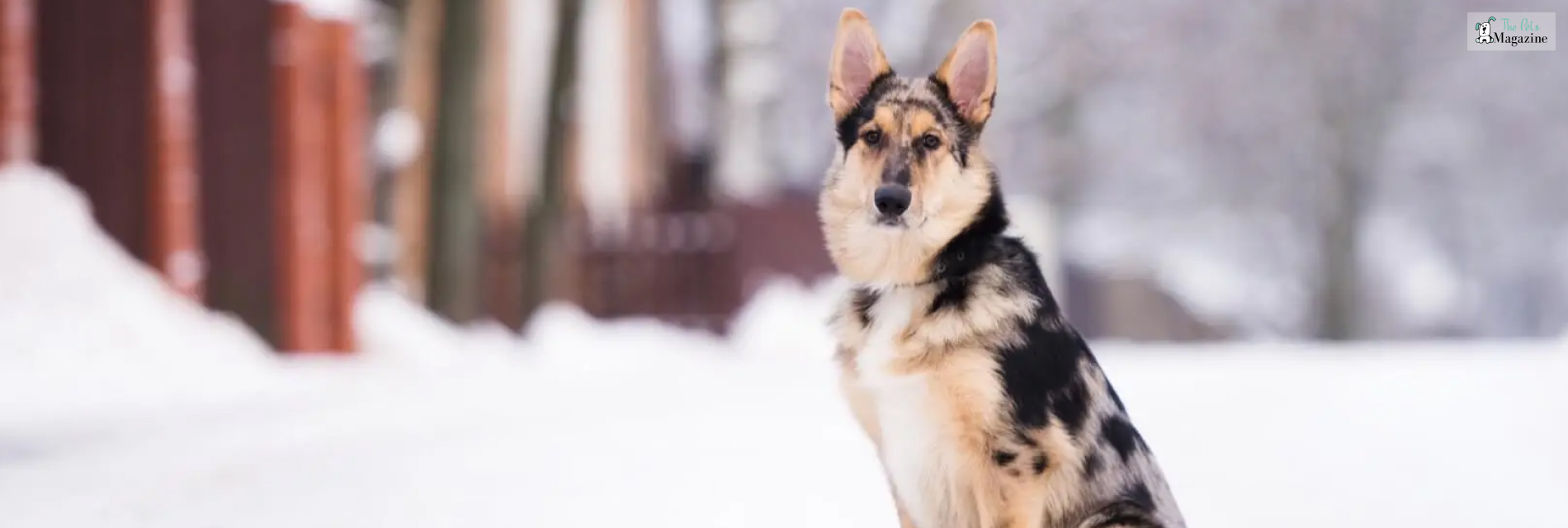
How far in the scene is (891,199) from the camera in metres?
4.00

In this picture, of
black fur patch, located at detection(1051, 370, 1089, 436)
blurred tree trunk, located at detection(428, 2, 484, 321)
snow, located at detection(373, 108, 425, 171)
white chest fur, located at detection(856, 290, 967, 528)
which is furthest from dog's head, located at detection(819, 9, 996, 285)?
snow, located at detection(373, 108, 425, 171)

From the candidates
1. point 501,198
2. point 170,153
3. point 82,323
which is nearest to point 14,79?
point 170,153

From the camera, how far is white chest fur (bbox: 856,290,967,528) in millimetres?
3932

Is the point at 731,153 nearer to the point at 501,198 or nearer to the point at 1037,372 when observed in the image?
the point at 501,198

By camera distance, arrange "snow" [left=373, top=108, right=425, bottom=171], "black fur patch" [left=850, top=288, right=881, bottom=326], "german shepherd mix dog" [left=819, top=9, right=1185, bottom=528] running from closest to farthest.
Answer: "german shepherd mix dog" [left=819, top=9, right=1185, bottom=528] → "black fur patch" [left=850, top=288, right=881, bottom=326] → "snow" [left=373, top=108, right=425, bottom=171]

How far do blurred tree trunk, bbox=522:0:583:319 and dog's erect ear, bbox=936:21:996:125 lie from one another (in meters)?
13.2

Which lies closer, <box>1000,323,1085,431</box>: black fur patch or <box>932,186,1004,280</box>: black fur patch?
<box>1000,323,1085,431</box>: black fur patch

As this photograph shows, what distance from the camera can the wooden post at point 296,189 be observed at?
42.9 feet

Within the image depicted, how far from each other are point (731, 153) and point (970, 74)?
73.4ft

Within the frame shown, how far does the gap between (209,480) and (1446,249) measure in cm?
3088

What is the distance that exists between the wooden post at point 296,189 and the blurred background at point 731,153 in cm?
3

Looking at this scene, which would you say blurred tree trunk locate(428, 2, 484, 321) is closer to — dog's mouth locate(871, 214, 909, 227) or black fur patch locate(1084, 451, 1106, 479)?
dog's mouth locate(871, 214, 909, 227)

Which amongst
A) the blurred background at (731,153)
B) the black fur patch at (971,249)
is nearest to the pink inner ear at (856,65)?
the black fur patch at (971,249)

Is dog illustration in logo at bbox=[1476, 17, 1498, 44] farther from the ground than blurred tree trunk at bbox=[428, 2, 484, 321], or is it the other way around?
dog illustration in logo at bbox=[1476, 17, 1498, 44]
